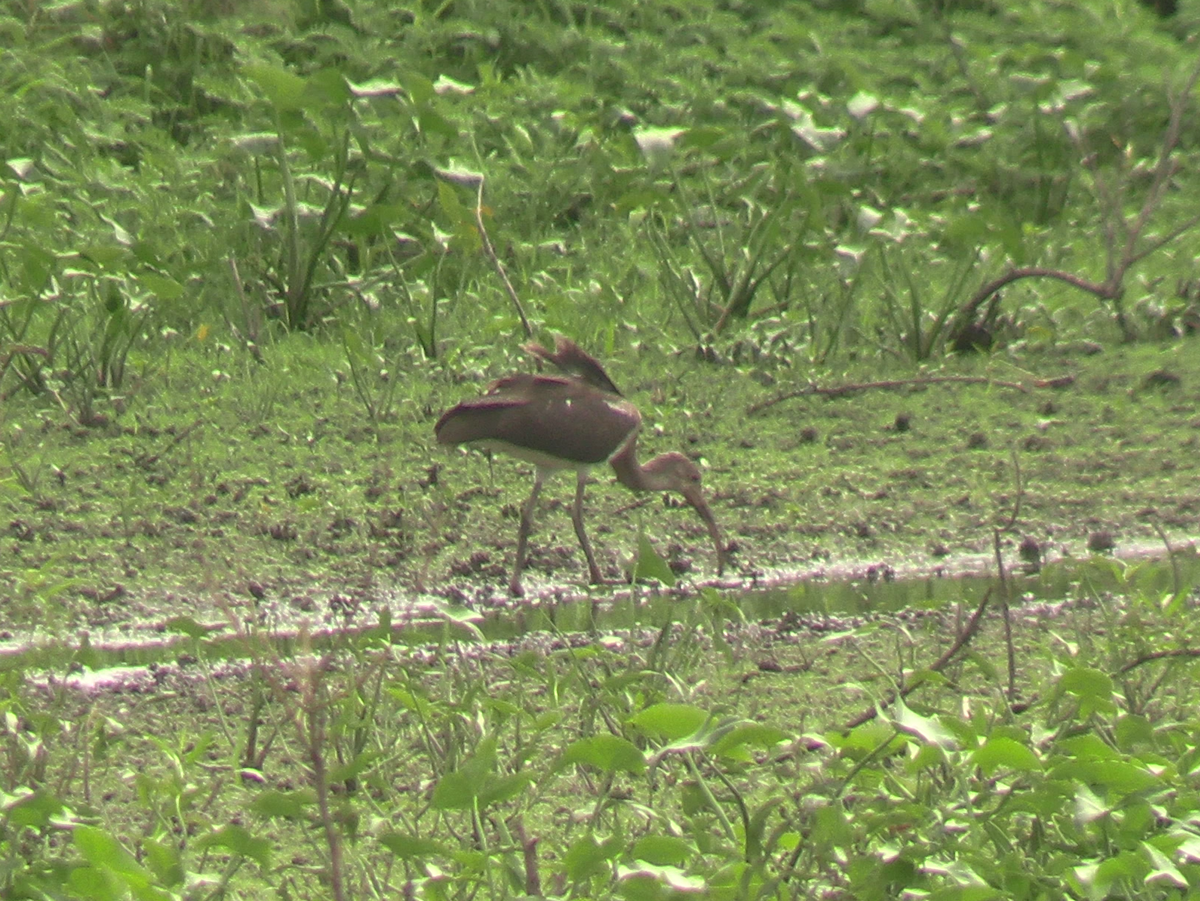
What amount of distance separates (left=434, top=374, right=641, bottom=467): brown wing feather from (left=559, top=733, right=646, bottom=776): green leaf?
2521 millimetres

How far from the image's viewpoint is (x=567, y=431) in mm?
5062

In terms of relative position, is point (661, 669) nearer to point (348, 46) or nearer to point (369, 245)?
point (369, 245)

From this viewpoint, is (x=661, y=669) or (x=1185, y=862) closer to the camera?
(x=1185, y=862)

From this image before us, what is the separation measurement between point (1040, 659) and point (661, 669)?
101cm

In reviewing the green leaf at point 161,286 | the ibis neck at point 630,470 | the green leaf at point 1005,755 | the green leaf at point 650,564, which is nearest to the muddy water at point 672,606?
the green leaf at point 650,564

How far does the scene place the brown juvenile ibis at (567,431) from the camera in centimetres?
498

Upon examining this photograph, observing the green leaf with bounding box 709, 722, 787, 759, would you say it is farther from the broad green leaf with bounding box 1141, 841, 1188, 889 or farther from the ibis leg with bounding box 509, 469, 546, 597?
the ibis leg with bounding box 509, 469, 546, 597

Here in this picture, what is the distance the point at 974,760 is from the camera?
254 centimetres

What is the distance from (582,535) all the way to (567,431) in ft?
0.90

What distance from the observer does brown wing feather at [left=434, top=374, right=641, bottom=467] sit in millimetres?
4977

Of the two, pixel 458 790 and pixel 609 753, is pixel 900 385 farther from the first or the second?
pixel 458 790

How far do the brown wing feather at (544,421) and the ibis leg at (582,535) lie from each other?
0.28 feet

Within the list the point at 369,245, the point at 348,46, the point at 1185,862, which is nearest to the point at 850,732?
the point at 1185,862

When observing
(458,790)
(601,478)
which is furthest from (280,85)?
(458,790)
